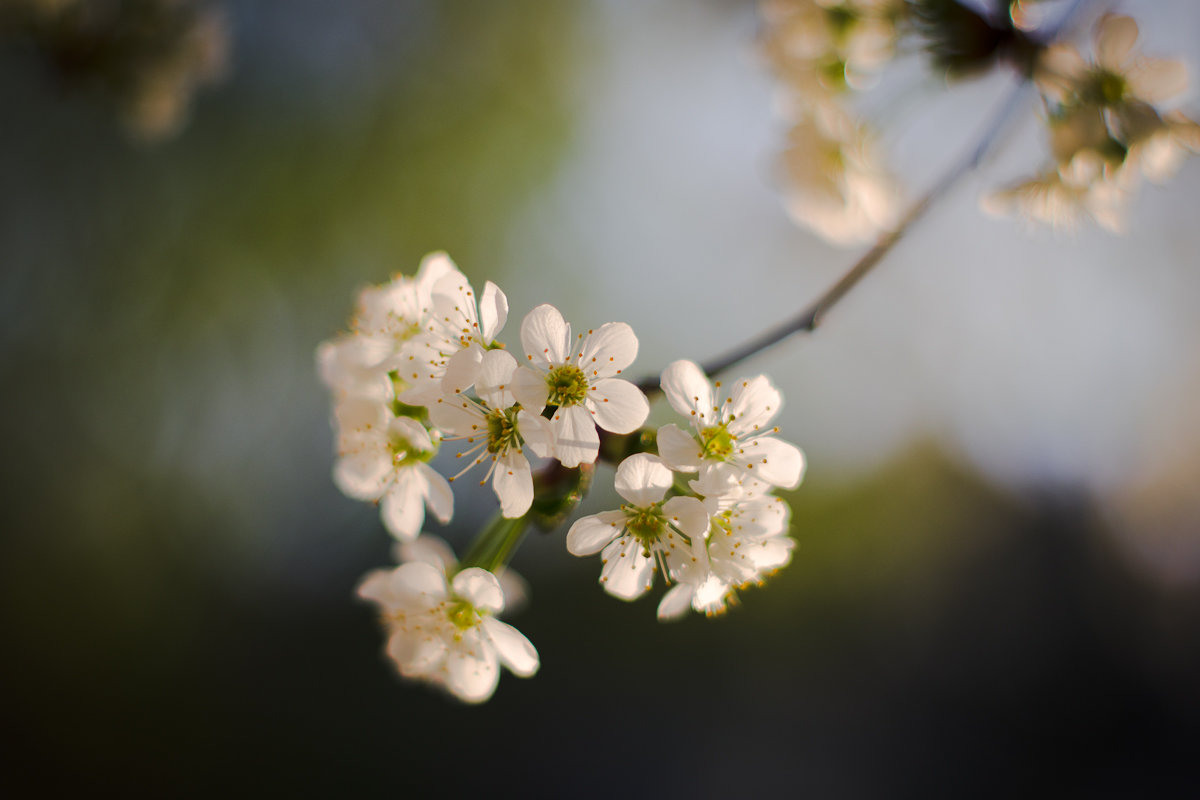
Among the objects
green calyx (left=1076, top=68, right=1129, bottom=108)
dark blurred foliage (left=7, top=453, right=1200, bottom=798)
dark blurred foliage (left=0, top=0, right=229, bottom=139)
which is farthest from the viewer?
dark blurred foliage (left=7, top=453, right=1200, bottom=798)

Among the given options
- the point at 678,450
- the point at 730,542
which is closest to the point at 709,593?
the point at 730,542

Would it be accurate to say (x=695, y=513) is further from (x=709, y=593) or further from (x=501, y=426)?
(x=501, y=426)

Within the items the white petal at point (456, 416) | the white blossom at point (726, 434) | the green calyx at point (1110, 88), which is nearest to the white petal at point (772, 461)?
the white blossom at point (726, 434)

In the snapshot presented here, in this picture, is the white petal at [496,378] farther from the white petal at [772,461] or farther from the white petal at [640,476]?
the white petal at [772,461]

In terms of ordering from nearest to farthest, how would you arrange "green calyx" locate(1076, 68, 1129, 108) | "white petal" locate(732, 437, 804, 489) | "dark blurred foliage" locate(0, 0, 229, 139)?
"white petal" locate(732, 437, 804, 489), "green calyx" locate(1076, 68, 1129, 108), "dark blurred foliage" locate(0, 0, 229, 139)

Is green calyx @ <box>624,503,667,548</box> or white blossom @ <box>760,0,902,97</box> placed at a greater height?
white blossom @ <box>760,0,902,97</box>

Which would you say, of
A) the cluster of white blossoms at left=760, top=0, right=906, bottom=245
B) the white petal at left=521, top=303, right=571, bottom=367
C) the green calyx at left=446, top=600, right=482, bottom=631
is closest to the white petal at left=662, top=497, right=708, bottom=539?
the white petal at left=521, top=303, right=571, bottom=367

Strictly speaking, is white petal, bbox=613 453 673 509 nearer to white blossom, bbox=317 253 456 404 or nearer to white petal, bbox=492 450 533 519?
white petal, bbox=492 450 533 519
